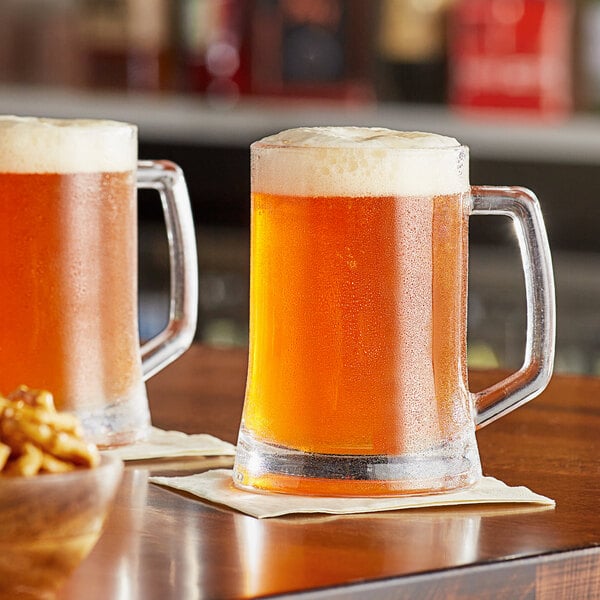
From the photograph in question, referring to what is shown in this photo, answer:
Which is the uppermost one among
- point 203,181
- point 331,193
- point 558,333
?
point 331,193

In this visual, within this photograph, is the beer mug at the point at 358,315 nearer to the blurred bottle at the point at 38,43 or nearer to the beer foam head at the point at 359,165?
the beer foam head at the point at 359,165

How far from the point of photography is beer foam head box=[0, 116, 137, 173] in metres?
0.89

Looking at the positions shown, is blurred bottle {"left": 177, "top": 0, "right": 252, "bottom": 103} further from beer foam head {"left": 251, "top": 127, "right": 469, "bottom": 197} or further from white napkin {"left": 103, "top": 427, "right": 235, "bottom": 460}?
beer foam head {"left": 251, "top": 127, "right": 469, "bottom": 197}

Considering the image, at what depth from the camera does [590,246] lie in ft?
9.86

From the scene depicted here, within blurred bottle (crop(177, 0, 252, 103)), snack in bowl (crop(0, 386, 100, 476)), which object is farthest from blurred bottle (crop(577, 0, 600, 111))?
snack in bowl (crop(0, 386, 100, 476))

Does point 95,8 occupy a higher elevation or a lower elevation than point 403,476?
higher

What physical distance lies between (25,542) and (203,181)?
263cm

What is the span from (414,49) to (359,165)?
2249 mm

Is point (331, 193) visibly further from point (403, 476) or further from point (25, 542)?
point (25, 542)

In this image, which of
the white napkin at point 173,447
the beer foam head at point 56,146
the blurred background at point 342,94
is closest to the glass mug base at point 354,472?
the white napkin at point 173,447

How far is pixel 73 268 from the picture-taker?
0.91m

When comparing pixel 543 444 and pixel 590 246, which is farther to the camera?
pixel 590 246

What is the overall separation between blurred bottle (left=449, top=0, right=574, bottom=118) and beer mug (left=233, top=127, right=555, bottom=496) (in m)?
2.02

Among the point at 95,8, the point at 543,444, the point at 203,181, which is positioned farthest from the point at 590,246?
the point at 543,444
